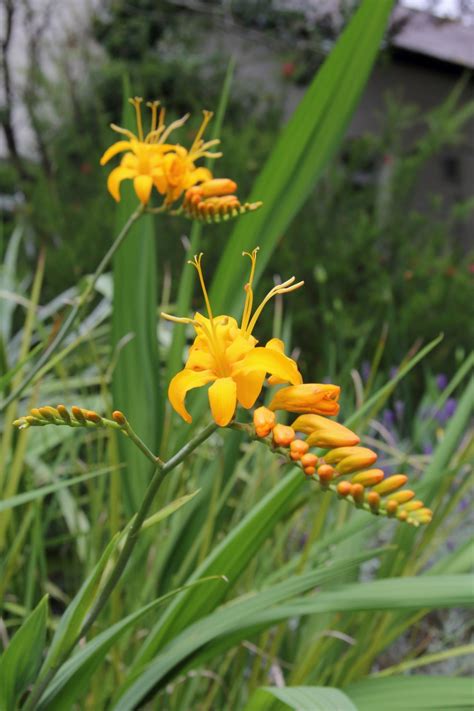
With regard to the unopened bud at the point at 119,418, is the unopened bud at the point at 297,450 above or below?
above

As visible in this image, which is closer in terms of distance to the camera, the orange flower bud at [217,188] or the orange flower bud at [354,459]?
the orange flower bud at [354,459]

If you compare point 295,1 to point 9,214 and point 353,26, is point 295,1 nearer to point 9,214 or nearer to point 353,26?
point 9,214

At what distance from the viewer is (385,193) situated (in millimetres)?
3949

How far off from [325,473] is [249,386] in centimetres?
9

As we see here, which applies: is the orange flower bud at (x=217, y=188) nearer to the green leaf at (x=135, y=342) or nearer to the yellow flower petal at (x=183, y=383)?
the green leaf at (x=135, y=342)

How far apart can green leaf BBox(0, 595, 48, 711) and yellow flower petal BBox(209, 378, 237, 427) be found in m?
0.22

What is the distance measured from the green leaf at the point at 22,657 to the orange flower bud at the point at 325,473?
0.83 feet

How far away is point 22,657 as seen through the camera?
63cm

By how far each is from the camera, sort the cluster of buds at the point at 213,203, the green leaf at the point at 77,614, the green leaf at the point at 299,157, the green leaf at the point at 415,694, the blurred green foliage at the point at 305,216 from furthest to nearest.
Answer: the blurred green foliage at the point at 305,216 < the green leaf at the point at 299,157 < the cluster of buds at the point at 213,203 < the green leaf at the point at 415,694 < the green leaf at the point at 77,614

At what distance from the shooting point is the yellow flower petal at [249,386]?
509 millimetres

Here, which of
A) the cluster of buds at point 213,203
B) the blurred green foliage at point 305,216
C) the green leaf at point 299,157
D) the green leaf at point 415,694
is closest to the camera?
the green leaf at point 415,694

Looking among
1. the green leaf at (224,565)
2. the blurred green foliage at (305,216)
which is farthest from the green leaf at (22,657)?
the blurred green foliage at (305,216)

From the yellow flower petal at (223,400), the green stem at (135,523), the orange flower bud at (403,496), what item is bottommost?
the green stem at (135,523)

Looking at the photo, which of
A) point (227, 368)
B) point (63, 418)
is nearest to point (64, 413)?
point (63, 418)
